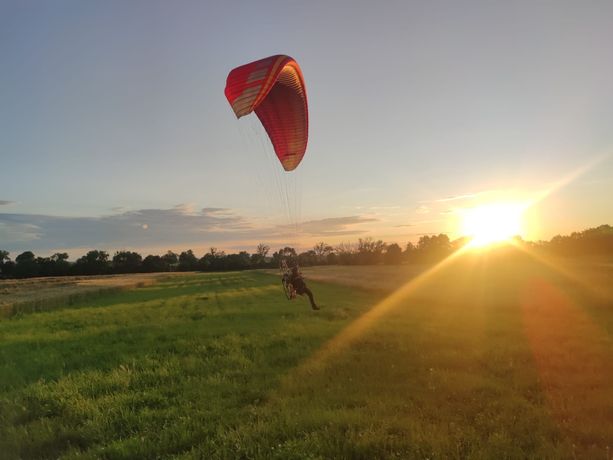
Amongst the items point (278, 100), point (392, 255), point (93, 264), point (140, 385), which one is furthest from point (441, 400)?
point (93, 264)

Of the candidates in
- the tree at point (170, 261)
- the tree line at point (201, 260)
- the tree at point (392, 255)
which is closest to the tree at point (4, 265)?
the tree line at point (201, 260)

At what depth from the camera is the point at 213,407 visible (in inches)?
324

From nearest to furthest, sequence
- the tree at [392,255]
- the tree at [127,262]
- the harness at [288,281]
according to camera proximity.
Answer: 1. the harness at [288,281]
2. the tree at [392,255]
3. the tree at [127,262]

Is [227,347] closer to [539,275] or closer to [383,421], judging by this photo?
[383,421]

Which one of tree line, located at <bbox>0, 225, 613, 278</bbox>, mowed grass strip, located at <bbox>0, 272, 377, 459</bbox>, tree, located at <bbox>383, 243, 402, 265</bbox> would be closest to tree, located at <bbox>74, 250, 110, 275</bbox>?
tree line, located at <bbox>0, 225, 613, 278</bbox>

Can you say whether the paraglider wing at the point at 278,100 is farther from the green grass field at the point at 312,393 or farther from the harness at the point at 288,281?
the green grass field at the point at 312,393

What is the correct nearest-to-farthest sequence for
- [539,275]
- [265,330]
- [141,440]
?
[141,440]
[265,330]
[539,275]

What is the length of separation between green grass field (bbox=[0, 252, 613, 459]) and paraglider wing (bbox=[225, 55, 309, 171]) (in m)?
6.84

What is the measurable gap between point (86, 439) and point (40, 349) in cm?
1013

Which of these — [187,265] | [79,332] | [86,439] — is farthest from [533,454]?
[187,265]

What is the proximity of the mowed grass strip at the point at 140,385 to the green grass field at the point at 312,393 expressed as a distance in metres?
0.04

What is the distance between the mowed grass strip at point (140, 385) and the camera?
714cm

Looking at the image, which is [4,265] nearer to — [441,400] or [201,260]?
[201,260]

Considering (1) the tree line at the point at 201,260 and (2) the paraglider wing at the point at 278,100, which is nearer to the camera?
(2) the paraglider wing at the point at 278,100
